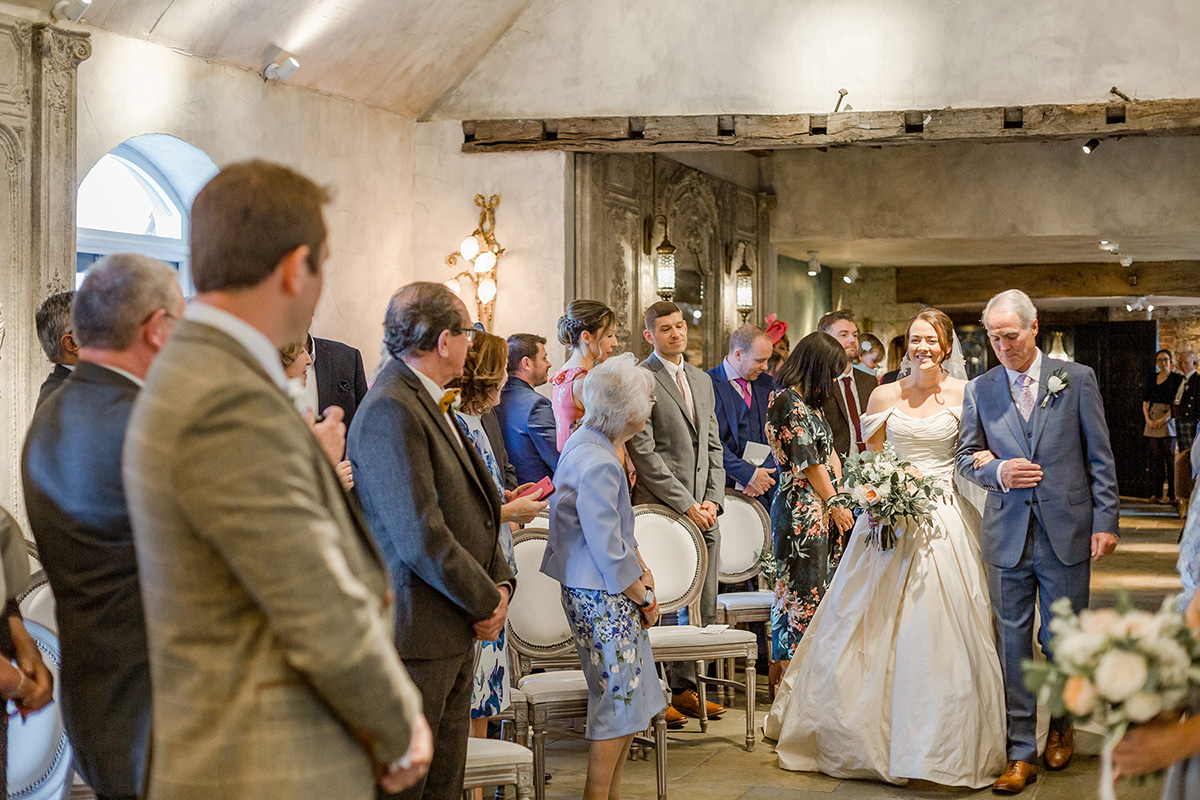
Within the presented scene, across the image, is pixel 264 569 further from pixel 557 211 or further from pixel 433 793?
pixel 557 211

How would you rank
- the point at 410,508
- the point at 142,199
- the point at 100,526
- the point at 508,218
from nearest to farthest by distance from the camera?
1. the point at 100,526
2. the point at 410,508
3. the point at 142,199
4. the point at 508,218

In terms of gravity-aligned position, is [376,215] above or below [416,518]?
above


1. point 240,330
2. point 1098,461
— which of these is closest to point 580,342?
point 1098,461

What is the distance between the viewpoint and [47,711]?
316 centimetres

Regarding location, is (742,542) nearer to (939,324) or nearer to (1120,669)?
(939,324)

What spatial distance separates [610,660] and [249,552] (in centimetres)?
245

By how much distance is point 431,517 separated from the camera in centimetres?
296

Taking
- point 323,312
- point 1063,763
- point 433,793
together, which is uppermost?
point 323,312

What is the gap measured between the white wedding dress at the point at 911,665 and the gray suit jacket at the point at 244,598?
3462 mm

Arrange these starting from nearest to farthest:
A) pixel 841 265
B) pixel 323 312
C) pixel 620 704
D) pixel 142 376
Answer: pixel 142 376 < pixel 620 704 < pixel 323 312 < pixel 841 265

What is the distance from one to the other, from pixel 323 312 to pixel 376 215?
104 cm

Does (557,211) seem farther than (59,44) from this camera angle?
Yes

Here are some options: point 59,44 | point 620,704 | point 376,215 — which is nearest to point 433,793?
point 620,704

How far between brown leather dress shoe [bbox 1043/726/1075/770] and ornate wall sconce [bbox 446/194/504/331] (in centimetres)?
505
